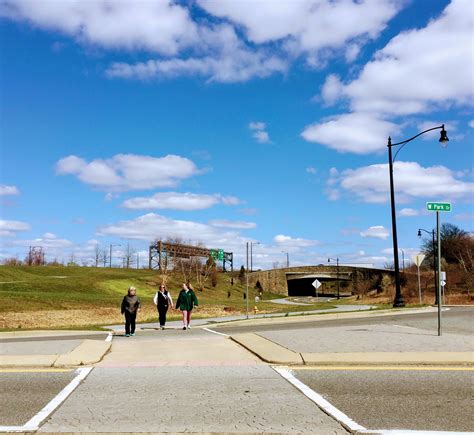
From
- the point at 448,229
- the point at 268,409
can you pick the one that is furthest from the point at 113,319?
the point at 448,229

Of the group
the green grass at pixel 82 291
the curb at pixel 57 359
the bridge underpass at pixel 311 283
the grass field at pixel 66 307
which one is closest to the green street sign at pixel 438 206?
the curb at pixel 57 359

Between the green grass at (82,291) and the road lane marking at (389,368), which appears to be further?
the green grass at (82,291)

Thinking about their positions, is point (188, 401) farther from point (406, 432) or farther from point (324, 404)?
point (406, 432)

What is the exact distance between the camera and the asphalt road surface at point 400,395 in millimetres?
5820

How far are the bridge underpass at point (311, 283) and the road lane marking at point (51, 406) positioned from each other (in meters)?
112

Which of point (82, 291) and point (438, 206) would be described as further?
point (82, 291)

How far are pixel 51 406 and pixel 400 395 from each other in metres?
4.54

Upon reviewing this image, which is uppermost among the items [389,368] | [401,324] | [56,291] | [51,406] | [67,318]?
[56,291]

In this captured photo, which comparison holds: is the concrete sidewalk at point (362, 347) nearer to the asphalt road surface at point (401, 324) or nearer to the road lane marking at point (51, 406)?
the asphalt road surface at point (401, 324)

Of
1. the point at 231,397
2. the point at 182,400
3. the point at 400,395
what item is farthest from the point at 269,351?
the point at 182,400

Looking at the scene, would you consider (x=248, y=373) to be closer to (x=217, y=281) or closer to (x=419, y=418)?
(x=419, y=418)

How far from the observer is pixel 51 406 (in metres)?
6.55

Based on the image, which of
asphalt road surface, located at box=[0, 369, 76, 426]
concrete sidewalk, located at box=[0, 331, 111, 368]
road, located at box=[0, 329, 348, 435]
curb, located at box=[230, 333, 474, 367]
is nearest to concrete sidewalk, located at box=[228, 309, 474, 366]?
curb, located at box=[230, 333, 474, 367]

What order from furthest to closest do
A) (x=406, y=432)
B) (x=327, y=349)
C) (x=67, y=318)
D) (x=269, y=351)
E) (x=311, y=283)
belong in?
(x=311, y=283) → (x=67, y=318) → (x=327, y=349) → (x=269, y=351) → (x=406, y=432)
